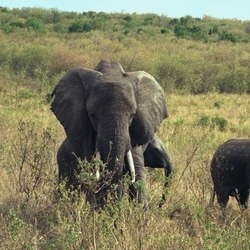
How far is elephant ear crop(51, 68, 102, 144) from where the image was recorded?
6.00 metres

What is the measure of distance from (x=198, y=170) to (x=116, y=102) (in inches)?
104

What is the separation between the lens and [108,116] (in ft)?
18.2

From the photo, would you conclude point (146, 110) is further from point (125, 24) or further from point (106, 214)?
point (125, 24)

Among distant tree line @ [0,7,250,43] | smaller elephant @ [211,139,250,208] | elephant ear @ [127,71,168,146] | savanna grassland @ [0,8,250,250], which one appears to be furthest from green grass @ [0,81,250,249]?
distant tree line @ [0,7,250,43]

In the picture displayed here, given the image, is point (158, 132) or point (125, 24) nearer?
point (158, 132)

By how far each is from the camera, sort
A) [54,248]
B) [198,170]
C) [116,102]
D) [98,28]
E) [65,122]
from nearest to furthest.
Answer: [54,248] → [116,102] → [65,122] → [198,170] → [98,28]

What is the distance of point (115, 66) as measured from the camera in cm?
624

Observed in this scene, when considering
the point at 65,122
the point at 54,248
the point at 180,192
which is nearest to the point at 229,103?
the point at 180,192

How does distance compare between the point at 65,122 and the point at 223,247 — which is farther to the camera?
the point at 65,122

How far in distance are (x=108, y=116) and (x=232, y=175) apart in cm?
187

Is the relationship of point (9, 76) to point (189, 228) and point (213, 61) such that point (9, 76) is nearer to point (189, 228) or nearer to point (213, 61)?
point (213, 61)

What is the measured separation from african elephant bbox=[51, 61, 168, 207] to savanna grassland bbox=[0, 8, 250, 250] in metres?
0.29

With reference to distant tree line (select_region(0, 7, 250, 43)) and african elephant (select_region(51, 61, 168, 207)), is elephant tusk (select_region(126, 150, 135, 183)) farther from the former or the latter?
distant tree line (select_region(0, 7, 250, 43))

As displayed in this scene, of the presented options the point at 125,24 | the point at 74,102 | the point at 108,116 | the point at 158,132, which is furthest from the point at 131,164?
the point at 125,24
